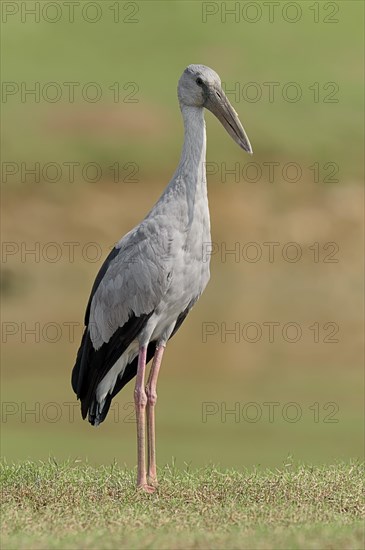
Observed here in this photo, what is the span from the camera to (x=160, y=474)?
9.13 meters

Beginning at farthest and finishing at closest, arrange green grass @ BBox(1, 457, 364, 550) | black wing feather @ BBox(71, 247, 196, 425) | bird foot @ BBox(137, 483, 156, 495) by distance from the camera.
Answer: black wing feather @ BBox(71, 247, 196, 425) → bird foot @ BBox(137, 483, 156, 495) → green grass @ BBox(1, 457, 364, 550)

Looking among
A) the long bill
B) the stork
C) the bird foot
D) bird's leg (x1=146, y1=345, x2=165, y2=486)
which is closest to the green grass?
the bird foot

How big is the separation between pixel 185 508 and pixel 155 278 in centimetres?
178

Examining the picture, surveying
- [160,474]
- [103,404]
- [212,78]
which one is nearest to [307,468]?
[160,474]

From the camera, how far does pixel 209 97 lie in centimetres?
861

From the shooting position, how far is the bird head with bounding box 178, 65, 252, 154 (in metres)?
8.59

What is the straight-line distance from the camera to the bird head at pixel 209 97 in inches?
338

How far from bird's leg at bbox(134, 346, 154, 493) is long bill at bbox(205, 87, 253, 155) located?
184 centimetres

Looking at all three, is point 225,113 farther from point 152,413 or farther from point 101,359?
point 152,413

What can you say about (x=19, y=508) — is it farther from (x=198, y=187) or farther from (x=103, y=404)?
(x=198, y=187)

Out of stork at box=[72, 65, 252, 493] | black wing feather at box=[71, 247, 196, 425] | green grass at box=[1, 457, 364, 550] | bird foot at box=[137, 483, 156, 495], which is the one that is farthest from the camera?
black wing feather at box=[71, 247, 196, 425]

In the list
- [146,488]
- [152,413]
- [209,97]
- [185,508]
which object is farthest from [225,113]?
[185,508]

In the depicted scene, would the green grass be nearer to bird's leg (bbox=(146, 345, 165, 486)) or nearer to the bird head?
bird's leg (bbox=(146, 345, 165, 486))

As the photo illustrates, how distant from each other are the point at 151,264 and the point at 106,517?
2.04 metres
